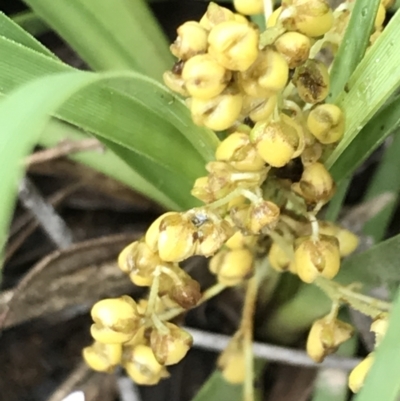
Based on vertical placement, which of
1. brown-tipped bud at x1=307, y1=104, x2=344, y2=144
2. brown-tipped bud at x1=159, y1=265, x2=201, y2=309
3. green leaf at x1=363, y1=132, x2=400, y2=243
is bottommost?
green leaf at x1=363, y1=132, x2=400, y2=243

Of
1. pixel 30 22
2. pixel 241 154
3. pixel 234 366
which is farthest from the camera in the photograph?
pixel 30 22

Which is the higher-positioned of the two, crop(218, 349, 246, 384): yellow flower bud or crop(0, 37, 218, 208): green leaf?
crop(0, 37, 218, 208): green leaf

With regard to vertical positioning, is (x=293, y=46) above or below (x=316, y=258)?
above

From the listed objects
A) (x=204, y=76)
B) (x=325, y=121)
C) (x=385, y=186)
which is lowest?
(x=385, y=186)

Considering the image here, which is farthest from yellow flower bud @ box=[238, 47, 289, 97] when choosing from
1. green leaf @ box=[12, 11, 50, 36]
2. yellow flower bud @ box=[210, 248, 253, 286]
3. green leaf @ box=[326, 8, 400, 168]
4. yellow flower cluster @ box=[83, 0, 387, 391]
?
green leaf @ box=[12, 11, 50, 36]

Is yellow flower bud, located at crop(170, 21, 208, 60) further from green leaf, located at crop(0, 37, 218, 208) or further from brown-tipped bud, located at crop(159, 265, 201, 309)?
brown-tipped bud, located at crop(159, 265, 201, 309)

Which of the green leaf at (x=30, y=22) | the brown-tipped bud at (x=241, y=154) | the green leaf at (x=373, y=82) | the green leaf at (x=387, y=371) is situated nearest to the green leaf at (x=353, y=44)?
the green leaf at (x=373, y=82)

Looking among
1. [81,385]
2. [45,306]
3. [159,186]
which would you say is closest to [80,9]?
[159,186]

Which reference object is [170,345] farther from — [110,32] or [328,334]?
[110,32]

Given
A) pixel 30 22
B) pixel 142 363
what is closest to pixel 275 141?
pixel 142 363
